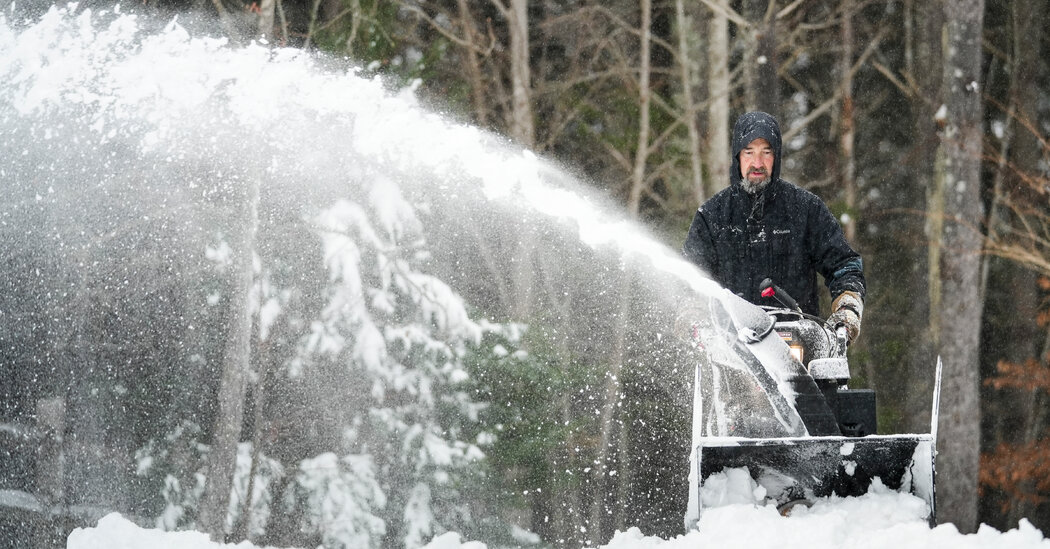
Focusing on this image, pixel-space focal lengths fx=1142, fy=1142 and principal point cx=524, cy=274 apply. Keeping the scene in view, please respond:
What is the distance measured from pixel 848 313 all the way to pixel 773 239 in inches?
20.7

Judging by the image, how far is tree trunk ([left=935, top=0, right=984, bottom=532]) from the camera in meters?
14.0

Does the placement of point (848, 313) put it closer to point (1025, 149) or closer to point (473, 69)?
point (473, 69)

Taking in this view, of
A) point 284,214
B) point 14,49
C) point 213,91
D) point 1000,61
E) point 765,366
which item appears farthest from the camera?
point 1000,61

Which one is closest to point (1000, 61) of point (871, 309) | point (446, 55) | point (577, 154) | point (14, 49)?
point (871, 309)

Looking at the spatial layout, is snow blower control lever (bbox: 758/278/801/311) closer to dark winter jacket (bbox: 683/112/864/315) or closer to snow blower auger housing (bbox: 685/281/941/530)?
snow blower auger housing (bbox: 685/281/941/530)

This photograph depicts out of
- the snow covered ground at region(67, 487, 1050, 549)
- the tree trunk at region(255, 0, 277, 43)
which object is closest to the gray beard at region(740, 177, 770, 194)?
the snow covered ground at region(67, 487, 1050, 549)

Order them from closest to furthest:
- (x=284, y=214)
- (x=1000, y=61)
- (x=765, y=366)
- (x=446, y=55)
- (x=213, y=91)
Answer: (x=765, y=366), (x=213, y=91), (x=284, y=214), (x=446, y=55), (x=1000, y=61)

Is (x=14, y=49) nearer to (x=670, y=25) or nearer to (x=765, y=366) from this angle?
(x=765, y=366)

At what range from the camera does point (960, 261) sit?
553 inches

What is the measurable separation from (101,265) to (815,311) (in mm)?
9498

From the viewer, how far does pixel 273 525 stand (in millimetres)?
14000

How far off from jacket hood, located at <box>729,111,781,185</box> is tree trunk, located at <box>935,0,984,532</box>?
943cm

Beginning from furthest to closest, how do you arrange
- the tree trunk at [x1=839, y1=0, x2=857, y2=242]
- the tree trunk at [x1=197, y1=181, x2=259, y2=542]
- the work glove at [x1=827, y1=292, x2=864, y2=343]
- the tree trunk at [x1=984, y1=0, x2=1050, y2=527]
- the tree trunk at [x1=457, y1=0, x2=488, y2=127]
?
1. the tree trunk at [x1=839, y1=0, x2=857, y2=242]
2. the tree trunk at [x1=984, y1=0, x2=1050, y2=527]
3. the tree trunk at [x1=457, y1=0, x2=488, y2=127]
4. the tree trunk at [x1=197, y1=181, x2=259, y2=542]
5. the work glove at [x1=827, y1=292, x2=864, y2=343]

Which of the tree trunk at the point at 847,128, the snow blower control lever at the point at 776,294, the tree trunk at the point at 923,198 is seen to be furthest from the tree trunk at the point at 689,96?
the snow blower control lever at the point at 776,294
